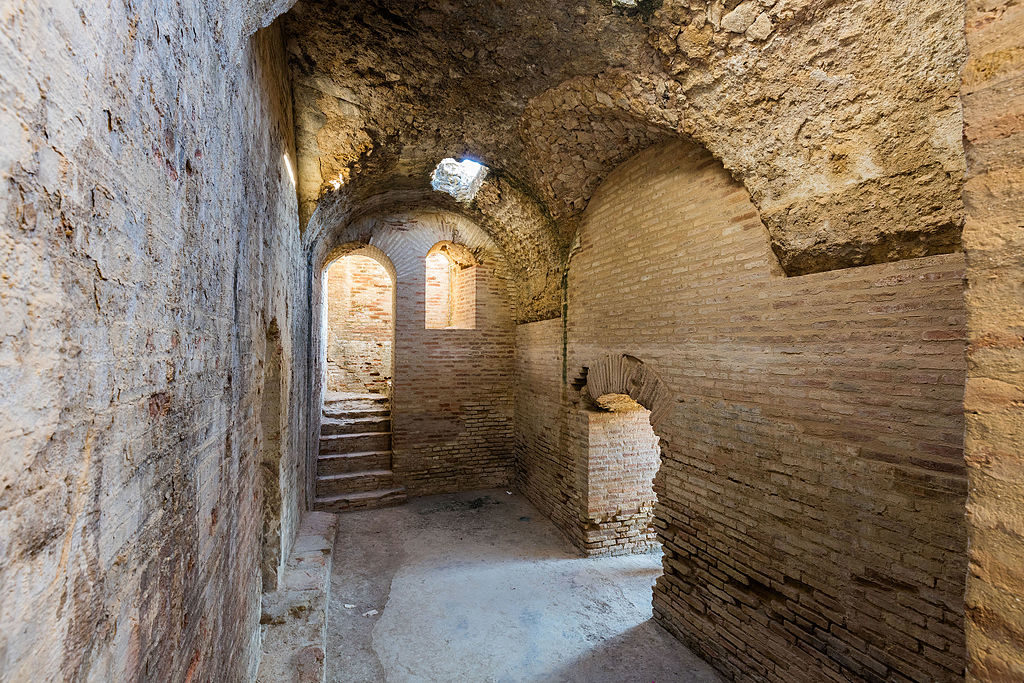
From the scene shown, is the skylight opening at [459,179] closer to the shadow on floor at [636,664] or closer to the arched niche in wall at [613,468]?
the arched niche in wall at [613,468]

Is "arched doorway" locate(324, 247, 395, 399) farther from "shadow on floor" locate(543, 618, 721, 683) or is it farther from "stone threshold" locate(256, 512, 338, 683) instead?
"shadow on floor" locate(543, 618, 721, 683)

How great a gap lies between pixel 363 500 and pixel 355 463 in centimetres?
65

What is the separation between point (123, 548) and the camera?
3.62 ft

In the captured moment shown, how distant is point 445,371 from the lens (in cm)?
807

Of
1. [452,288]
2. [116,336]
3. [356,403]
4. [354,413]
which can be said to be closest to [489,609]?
[116,336]

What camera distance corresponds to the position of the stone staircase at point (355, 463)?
23.6ft

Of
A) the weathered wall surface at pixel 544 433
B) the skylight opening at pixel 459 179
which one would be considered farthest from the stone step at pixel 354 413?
the skylight opening at pixel 459 179

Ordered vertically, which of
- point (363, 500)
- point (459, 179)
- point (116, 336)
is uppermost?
point (459, 179)

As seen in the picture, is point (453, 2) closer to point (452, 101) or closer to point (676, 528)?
point (452, 101)

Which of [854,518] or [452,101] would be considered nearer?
[854,518]

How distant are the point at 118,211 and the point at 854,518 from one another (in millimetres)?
3729

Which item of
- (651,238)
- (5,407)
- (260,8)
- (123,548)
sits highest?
(260,8)

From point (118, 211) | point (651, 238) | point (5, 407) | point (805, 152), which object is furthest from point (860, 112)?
point (5, 407)

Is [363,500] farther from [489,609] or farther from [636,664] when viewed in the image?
[636,664]
